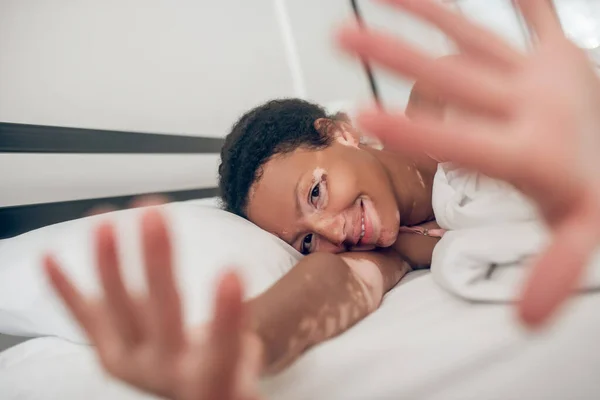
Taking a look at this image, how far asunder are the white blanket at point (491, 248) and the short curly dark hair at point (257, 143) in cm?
36

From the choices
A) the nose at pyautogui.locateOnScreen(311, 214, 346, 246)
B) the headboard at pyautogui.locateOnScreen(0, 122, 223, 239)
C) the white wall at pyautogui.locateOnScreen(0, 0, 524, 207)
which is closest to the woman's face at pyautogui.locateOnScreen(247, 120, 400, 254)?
the nose at pyautogui.locateOnScreen(311, 214, 346, 246)

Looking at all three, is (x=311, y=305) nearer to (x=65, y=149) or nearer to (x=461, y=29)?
(x=461, y=29)

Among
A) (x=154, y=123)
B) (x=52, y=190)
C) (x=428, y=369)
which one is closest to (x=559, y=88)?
(x=428, y=369)

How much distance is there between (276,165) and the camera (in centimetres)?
91

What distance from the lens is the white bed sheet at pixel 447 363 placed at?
0.44m

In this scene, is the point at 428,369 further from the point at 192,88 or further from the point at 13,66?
the point at 192,88

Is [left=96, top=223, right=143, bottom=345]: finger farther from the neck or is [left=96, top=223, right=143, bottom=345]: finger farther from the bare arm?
the neck

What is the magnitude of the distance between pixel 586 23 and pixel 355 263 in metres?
2.26

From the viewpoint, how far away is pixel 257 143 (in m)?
0.97

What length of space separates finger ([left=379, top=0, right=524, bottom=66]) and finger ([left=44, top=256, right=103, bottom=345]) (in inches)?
13.2

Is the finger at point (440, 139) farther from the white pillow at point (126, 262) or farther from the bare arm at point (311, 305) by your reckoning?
the white pillow at point (126, 262)

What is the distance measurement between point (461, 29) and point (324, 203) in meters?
0.55

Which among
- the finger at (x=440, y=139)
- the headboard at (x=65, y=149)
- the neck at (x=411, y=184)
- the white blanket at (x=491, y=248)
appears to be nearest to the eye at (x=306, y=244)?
the neck at (x=411, y=184)

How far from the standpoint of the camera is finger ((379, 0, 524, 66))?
1.15ft
